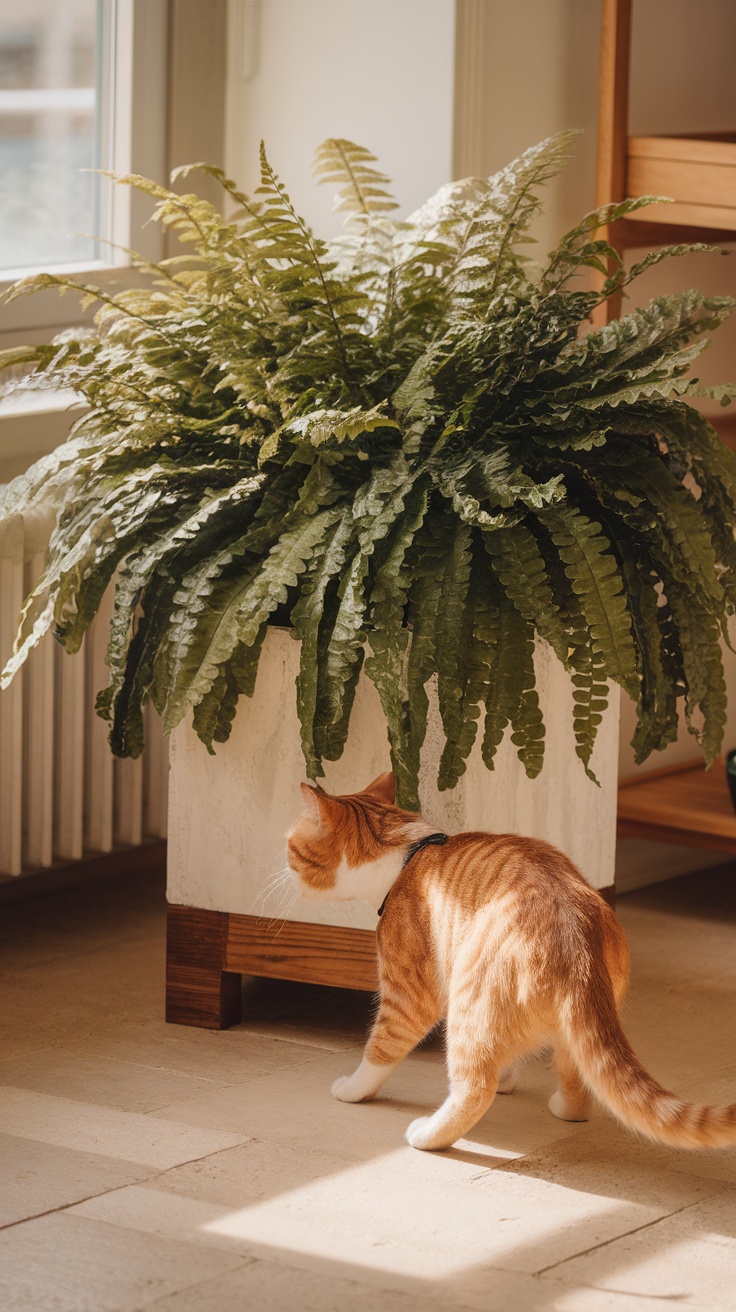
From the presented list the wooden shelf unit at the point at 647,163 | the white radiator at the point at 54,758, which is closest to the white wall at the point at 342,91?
the wooden shelf unit at the point at 647,163

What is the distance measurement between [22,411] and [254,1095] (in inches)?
49.5

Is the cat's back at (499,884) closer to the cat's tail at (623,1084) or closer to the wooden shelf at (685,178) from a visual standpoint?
the cat's tail at (623,1084)

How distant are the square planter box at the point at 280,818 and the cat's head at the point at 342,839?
0.49 ft

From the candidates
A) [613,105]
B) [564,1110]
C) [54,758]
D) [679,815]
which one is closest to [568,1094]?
[564,1110]

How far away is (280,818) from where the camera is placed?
2312 millimetres

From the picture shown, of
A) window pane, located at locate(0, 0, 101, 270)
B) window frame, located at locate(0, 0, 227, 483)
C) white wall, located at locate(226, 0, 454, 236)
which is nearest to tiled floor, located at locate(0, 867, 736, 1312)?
window frame, located at locate(0, 0, 227, 483)

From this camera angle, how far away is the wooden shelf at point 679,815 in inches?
117

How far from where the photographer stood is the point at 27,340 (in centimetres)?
291

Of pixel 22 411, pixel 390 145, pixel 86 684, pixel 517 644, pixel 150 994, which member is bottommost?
pixel 150 994

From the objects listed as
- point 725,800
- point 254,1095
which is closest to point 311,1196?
point 254,1095

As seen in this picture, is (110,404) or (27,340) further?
(27,340)

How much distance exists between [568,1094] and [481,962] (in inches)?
11.3

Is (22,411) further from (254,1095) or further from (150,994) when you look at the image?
(254,1095)

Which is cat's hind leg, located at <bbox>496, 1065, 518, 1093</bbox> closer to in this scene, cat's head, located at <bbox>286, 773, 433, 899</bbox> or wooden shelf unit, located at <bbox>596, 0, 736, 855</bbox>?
cat's head, located at <bbox>286, 773, 433, 899</bbox>
